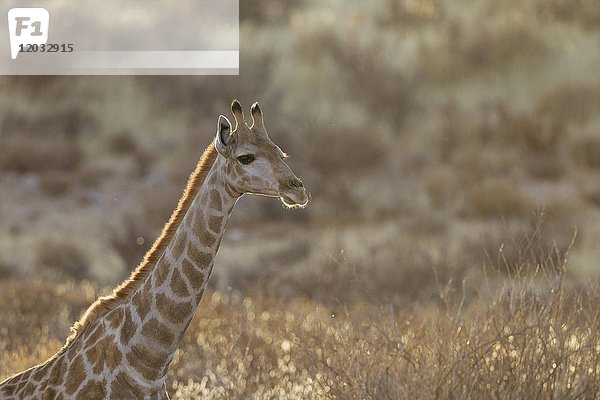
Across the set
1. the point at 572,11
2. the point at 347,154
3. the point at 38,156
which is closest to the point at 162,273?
the point at 347,154

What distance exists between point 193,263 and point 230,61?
77.8 ft

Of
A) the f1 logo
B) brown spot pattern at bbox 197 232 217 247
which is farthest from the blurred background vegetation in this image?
brown spot pattern at bbox 197 232 217 247

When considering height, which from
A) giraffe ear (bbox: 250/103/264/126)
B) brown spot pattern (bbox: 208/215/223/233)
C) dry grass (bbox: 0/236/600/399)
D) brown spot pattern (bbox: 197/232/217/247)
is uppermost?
giraffe ear (bbox: 250/103/264/126)

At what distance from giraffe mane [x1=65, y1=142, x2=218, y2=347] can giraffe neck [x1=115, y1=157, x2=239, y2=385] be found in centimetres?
10

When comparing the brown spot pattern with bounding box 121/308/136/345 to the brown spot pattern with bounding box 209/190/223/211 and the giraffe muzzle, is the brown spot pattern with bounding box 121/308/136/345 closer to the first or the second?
the brown spot pattern with bounding box 209/190/223/211

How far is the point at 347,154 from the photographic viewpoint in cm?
2186

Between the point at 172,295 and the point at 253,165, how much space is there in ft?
2.52

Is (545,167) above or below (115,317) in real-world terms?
below

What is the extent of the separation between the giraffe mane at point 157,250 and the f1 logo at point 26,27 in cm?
1716

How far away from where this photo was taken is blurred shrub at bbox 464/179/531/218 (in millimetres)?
18406

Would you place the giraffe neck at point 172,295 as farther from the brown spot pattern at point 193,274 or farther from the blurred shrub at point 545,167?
the blurred shrub at point 545,167

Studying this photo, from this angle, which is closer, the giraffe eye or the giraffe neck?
the giraffe eye

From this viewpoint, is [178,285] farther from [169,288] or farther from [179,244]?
[179,244]

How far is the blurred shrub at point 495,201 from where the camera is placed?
1841 centimetres
